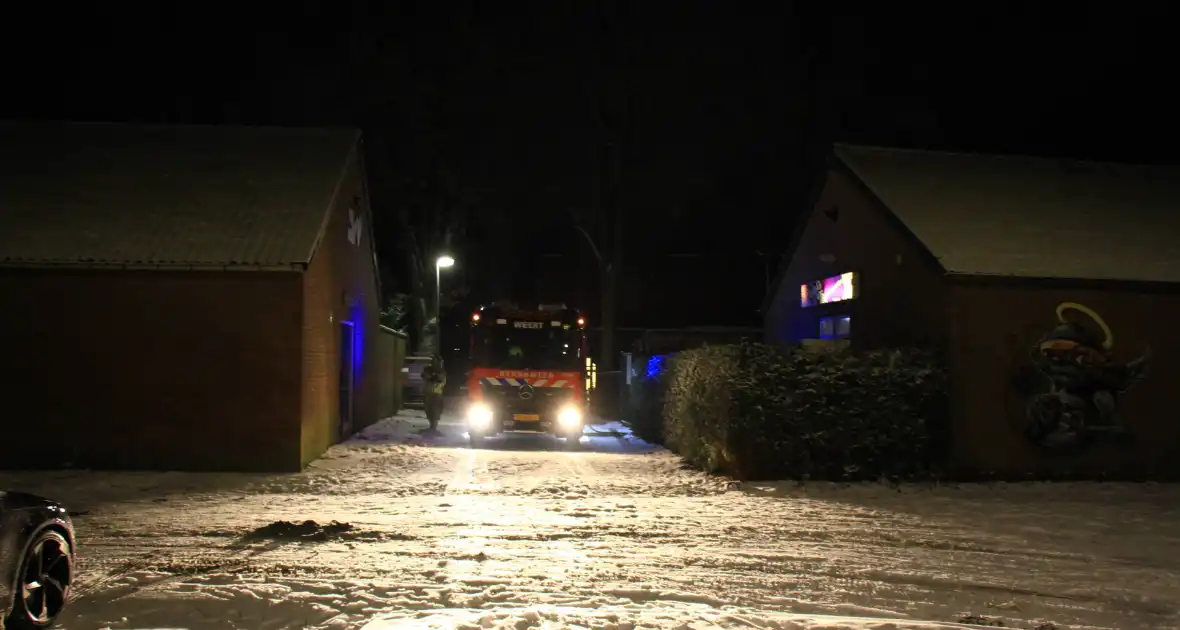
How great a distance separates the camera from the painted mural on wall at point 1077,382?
51.4 feet

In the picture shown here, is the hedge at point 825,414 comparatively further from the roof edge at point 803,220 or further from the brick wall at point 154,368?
the roof edge at point 803,220

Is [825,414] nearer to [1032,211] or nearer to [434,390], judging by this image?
[1032,211]

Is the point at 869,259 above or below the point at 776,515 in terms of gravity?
above

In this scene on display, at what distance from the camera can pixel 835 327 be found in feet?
71.5

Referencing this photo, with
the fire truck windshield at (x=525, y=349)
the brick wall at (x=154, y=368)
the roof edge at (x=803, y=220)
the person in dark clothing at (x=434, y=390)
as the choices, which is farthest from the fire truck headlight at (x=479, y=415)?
the roof edge at (x=803, y=220)

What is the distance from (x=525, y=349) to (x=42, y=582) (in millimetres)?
15337

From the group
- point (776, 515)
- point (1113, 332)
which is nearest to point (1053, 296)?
point (1113, 332)

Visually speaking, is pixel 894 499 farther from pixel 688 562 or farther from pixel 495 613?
pixel 495 613

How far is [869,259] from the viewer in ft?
64.1

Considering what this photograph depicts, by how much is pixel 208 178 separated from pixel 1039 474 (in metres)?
16.3

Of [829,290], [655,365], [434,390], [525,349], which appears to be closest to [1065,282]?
[829,290]

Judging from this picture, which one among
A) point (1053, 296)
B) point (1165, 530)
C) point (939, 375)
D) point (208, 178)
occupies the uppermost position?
point (208, 178)

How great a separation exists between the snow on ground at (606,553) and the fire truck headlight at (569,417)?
221 inches

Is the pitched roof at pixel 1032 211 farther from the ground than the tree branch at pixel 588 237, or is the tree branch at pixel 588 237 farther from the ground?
the tree branch at pixel 588 237
